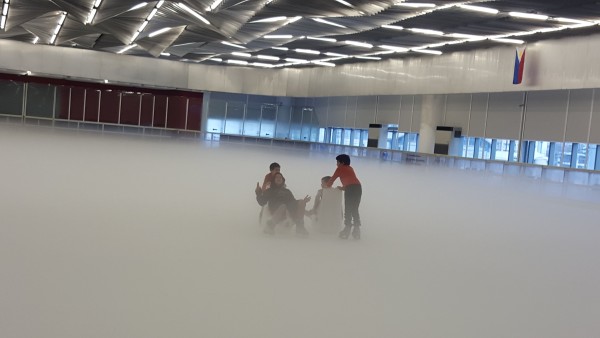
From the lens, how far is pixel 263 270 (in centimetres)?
848

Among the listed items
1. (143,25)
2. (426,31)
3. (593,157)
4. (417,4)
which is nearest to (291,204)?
(417,4)

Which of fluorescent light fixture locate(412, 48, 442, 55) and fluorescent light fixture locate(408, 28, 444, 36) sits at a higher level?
fluorescent light fixture locate(412, 48, 442, 55)

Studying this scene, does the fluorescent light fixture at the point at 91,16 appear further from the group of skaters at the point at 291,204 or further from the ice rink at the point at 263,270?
the group of skaters at the point at 291,204

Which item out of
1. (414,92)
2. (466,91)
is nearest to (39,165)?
(466,91)

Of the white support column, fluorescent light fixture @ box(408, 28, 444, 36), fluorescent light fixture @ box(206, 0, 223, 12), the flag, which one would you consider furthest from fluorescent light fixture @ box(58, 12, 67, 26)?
the flag

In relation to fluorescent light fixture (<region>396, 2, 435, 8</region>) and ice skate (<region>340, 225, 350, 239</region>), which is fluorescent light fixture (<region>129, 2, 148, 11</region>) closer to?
fluorescent light fixture (<region>396, 2, 435, 8</region>)

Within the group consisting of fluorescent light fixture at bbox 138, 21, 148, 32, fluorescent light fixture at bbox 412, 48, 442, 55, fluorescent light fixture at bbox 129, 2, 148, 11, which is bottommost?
fluorescent light fixture at bbox 138, 21, 148, 32

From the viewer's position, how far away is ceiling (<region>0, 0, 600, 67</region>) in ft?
94.6

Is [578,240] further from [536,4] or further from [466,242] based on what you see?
[536,4]

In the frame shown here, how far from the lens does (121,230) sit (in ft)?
34.7

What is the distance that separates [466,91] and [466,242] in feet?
108

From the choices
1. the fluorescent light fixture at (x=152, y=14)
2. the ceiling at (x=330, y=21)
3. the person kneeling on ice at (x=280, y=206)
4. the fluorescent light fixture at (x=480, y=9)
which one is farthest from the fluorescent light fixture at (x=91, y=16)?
the person kneeling on ice at (x=280, y=206)

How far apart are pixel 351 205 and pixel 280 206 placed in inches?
46.4

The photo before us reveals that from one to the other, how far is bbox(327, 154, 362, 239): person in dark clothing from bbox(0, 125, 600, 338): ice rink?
0.48 meters
